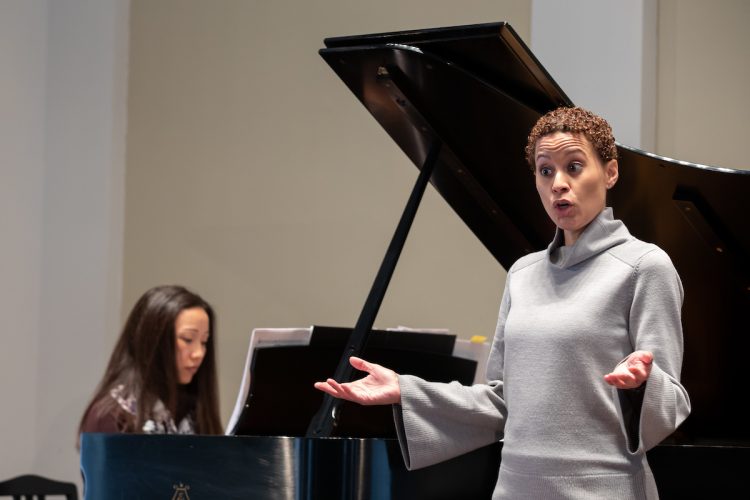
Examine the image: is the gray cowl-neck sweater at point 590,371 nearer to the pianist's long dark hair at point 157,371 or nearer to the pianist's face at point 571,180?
the pianist's face at point 571,180

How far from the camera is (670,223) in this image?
2.27 meters

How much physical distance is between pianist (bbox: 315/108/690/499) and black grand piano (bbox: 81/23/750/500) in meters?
0.21

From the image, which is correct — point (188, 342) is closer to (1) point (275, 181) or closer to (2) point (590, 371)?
(1) point (275, 181)

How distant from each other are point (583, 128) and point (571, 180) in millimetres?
92

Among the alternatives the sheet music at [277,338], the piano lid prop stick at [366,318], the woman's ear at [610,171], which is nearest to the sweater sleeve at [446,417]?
the woman's ear at [610,171]

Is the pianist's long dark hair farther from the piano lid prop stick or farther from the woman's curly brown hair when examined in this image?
the woman's curly brown hair

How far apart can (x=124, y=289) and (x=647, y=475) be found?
350 centimetres

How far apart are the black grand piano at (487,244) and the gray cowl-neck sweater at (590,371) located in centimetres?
27

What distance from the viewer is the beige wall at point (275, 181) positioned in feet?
14.5

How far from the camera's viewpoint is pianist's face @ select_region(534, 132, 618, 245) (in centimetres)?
161

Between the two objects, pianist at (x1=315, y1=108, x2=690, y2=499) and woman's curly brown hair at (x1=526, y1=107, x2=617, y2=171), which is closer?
pianist at (x1=315, y1=108, x2=690, y2=499)

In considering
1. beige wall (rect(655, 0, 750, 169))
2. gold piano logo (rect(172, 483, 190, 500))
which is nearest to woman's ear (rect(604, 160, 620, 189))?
gold piano logo (rect(172, 483, 190, 500))

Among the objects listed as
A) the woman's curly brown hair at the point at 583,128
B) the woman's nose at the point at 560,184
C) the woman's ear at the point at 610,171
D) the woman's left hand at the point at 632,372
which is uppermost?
the woman's curly brown hair at the point at 583,128

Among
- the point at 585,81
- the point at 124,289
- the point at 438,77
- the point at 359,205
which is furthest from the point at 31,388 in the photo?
the point at 438,77
